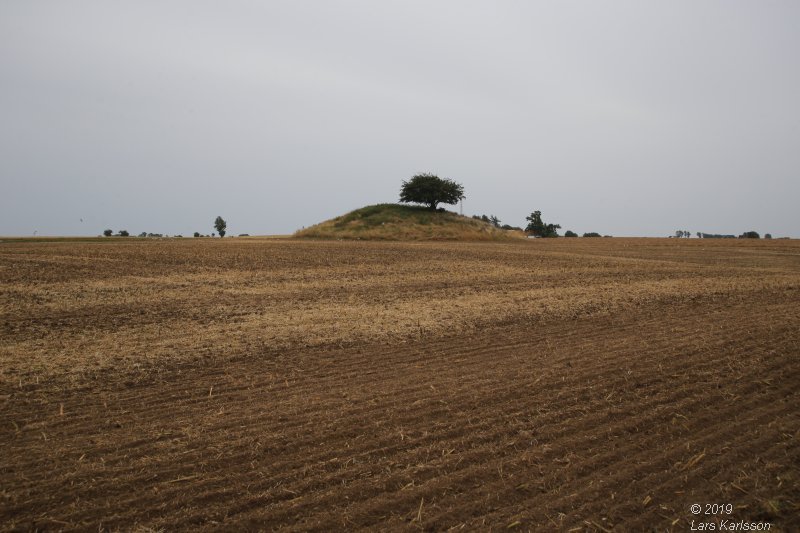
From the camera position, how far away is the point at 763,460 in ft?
13.4

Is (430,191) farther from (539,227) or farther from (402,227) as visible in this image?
(539,227)

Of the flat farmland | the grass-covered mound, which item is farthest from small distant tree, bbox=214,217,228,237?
the flat farmland

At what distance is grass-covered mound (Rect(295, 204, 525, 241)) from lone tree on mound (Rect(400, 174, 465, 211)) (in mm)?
1520

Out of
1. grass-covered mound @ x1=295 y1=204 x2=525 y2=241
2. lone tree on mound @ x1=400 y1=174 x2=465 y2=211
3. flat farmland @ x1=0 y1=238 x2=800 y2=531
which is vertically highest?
lone tree on mound @ x1=400 y1=174 x2=465 y2=211

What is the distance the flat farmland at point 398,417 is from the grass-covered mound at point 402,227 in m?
41.2

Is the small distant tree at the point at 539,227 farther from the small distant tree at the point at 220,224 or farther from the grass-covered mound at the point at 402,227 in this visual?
the small distant tree at the point at 220,224

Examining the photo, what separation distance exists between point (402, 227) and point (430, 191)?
31.2 ft

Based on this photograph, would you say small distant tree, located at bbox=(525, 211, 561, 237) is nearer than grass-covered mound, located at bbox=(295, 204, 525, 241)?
No

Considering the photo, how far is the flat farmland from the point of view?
12.1ft

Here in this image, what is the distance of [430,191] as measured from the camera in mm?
60750

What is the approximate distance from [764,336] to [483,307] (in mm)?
5878

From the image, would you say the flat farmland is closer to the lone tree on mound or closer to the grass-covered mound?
the grass-covered mound

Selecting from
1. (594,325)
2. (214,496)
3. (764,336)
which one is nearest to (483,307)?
(594,325)

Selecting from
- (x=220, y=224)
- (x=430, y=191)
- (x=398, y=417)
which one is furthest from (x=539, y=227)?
(x=398, y=417)
